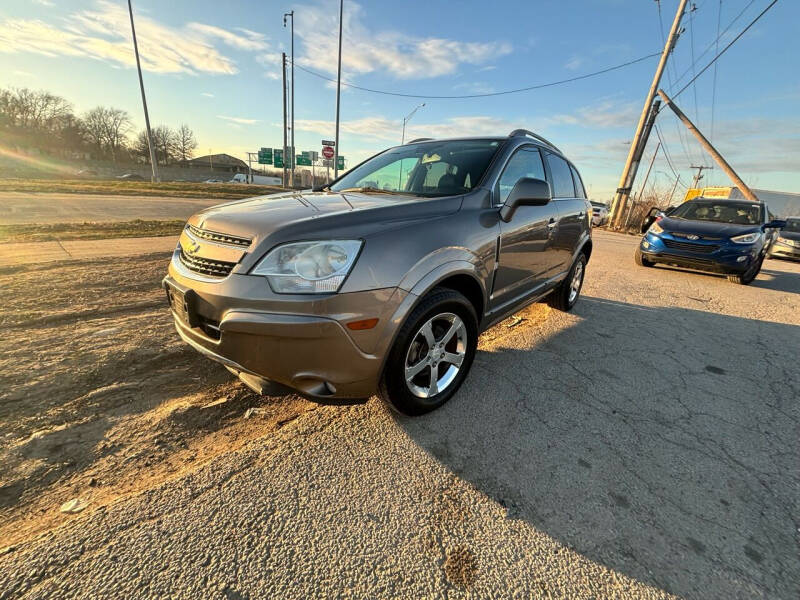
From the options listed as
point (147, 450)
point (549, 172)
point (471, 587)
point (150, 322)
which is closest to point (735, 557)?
point (471, 587)

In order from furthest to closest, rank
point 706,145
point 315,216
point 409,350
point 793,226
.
→ point 706,145, point 793,226, point 409,350, point 315,216

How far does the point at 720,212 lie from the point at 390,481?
366 inches

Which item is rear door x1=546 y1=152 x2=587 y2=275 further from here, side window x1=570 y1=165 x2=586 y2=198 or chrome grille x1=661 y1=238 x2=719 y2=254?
chrome grille x1=661 y1=238 x2=719 y2=254

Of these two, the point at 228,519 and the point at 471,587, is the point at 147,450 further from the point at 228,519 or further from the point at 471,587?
the point at 471,587

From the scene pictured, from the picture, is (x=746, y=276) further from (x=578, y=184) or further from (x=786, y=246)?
(x=786, y=246)

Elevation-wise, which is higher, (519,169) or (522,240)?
(519,169)

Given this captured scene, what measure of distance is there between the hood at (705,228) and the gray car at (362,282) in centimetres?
611

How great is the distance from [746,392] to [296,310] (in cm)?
351

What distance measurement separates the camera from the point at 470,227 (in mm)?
2453

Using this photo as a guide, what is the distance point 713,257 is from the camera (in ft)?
22.6

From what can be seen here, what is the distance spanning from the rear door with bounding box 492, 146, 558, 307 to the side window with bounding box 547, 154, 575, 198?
29cm

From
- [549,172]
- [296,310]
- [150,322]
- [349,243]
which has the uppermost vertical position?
[549,172]

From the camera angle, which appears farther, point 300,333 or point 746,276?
point 746,276

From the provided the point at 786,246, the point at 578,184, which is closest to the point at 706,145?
the point at 786,246
